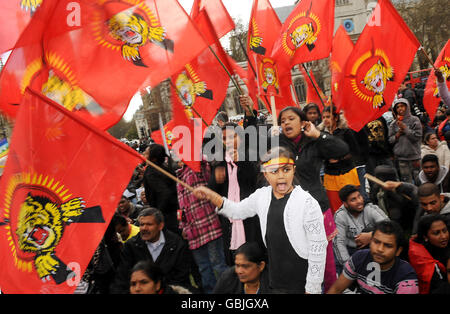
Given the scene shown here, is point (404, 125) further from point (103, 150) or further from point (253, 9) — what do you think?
point (103, 150)

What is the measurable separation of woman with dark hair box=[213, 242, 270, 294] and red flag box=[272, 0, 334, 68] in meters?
3.22

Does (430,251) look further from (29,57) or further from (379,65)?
(29,57)

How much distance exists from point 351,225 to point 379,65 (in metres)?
1.99

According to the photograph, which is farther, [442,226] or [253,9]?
[253,9]

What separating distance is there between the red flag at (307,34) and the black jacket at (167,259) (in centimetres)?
307

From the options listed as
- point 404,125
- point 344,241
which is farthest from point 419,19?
point 344,241

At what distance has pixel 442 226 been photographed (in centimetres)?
305

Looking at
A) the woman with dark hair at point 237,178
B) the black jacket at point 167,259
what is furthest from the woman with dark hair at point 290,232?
the black jacket at point 167,259

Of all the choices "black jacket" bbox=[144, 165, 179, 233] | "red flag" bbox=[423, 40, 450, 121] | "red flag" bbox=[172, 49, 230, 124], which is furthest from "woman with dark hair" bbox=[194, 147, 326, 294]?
"red flag" bbox=[423, 40, 450, 121]

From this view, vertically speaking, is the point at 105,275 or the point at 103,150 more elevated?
the point at 103,150

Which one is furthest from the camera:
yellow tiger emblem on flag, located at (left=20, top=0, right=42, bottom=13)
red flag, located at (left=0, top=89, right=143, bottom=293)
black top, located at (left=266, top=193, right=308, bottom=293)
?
yellow tiger emblem on flag, located at (left=20, top=0, right=42, bottom=13)

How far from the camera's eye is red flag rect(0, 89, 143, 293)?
7.93 ft

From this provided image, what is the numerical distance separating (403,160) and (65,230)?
17.1ft

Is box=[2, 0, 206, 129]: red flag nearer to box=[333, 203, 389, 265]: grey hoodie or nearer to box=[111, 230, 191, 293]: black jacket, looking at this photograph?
box=[111, 230, 191, 293]: black jacket
